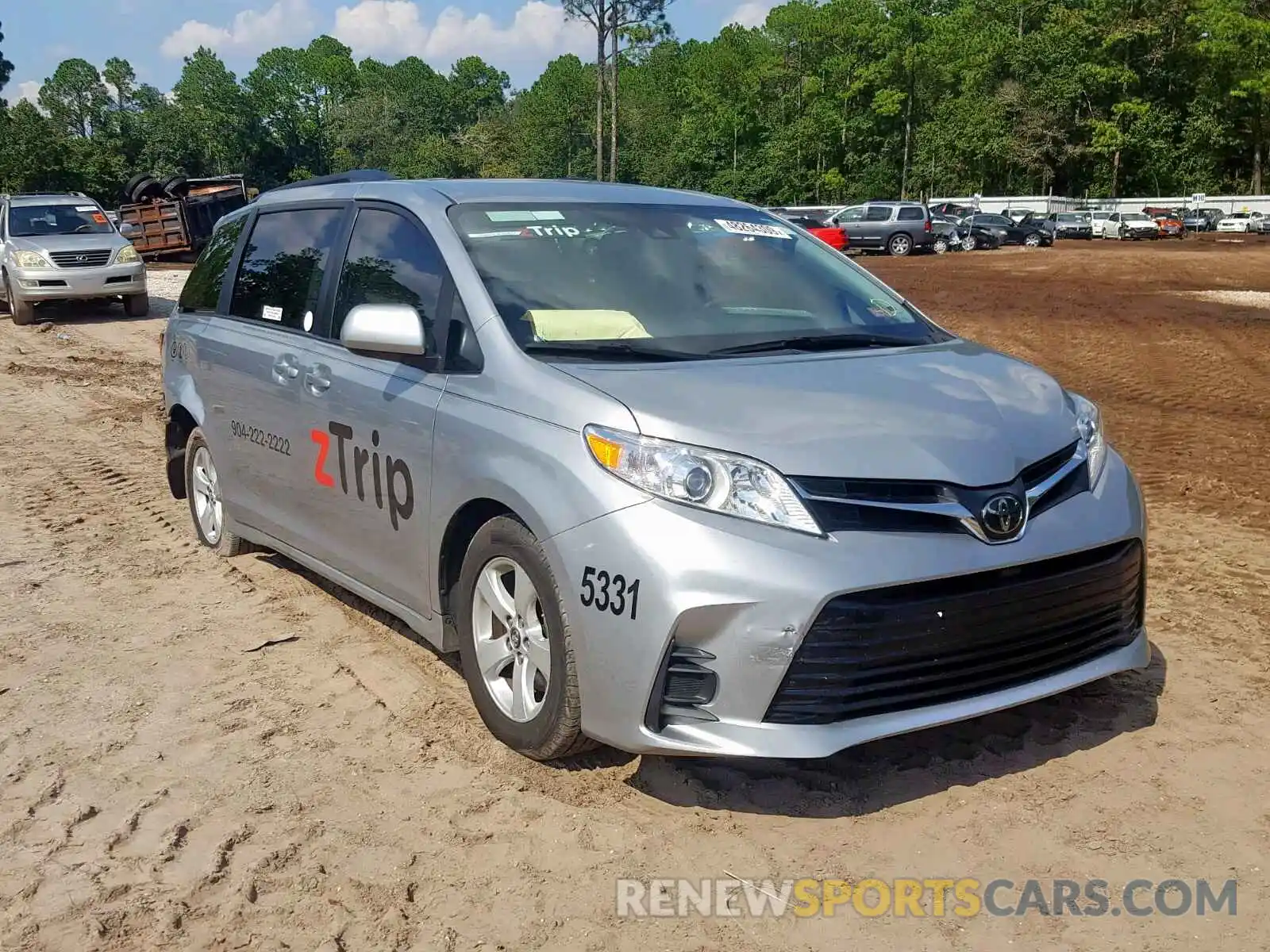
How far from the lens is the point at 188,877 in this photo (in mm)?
3254

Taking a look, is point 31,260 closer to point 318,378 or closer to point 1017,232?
point 318,378

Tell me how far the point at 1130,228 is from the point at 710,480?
57639 millimetres

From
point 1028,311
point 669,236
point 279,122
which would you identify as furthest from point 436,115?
point 669,236

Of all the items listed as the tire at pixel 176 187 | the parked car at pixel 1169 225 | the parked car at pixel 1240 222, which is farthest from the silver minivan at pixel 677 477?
the parked car at pixel 1240 222

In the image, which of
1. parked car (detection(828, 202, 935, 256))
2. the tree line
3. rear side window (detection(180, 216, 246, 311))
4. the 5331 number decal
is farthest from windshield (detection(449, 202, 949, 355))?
the tree line

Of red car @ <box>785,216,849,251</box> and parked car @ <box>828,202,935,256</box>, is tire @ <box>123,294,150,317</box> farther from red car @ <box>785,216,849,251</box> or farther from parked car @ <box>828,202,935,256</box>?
parked car @ <box>828,202,935,256</box>

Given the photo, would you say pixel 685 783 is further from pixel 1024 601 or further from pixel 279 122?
pixel 279 122

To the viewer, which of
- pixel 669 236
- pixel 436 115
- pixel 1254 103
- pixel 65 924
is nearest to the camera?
pixel 65 924

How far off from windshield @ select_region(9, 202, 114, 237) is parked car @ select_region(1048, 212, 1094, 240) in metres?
46.9

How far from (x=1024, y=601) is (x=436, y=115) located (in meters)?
136

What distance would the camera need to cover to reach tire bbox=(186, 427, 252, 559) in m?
6.09

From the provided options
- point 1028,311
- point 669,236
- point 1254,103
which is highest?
point 1254,103

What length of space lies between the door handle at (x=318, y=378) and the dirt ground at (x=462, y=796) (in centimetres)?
105

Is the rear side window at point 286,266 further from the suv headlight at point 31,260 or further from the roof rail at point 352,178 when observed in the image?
the suv headlight at point 31,260
